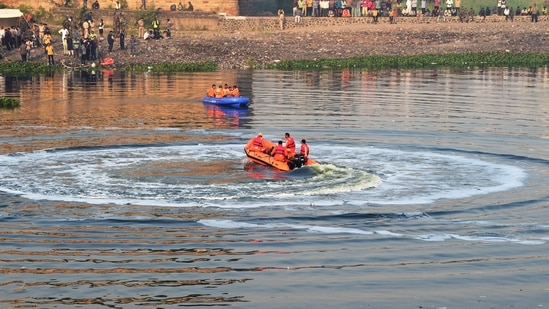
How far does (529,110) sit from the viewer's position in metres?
56.2

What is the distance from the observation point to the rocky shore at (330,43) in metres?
87.2

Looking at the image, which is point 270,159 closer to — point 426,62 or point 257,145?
point 257,145

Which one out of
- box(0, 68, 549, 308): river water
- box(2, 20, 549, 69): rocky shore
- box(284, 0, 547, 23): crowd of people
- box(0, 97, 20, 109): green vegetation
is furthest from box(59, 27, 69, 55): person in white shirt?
box(0, 68, 549, 308): river water

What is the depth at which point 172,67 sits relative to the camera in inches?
3305

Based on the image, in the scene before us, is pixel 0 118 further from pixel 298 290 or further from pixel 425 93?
pixel 298 290

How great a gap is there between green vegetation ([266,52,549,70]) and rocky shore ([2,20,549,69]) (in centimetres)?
195

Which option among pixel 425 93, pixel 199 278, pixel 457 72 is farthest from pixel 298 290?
pixel 457 72

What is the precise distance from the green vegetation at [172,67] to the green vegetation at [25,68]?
5.59 m

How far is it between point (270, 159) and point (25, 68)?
47.6 m

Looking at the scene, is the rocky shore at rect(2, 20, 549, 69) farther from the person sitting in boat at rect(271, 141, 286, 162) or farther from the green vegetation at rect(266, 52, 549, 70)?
the person sitting in boat at rect(271, 141, 286, 162)

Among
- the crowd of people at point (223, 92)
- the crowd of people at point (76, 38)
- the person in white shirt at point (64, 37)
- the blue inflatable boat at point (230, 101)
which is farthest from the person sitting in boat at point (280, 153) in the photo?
the person in white shirt at point (64, 37)

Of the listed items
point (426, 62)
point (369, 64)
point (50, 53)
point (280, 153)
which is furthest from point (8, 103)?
point (426, 62)

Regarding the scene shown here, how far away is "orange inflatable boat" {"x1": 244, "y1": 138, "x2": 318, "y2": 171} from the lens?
1460 inches

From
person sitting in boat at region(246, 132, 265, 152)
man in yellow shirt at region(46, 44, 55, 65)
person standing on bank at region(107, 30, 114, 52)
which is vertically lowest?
person sitting in boat at region(246, 132, 265, 152)
